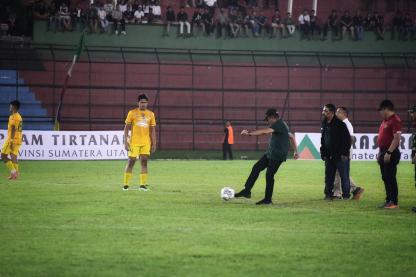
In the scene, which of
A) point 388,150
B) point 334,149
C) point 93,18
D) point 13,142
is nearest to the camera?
point 388,150

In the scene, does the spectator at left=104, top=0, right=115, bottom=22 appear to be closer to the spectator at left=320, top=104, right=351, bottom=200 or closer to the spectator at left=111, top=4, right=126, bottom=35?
the spectator at left=111, top=4, right=126, bottom=35

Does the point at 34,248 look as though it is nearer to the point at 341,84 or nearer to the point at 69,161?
the point at 69,161

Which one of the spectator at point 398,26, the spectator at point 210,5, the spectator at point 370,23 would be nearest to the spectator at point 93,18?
the spectator at point 210,5

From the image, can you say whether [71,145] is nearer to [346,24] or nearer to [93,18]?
[93,18]

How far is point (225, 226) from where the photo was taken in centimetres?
1395

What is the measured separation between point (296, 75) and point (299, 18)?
3683mm

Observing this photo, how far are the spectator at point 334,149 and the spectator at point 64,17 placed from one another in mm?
29096

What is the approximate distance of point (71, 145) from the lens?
39.1 m

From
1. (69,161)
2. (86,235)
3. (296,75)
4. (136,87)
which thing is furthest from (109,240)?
(296,75)

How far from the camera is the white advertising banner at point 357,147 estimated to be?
42.2 meters

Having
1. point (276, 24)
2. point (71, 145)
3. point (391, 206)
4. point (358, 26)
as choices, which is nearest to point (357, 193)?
point (391, 206)

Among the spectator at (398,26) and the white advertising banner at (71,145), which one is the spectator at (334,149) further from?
the spectator at (398,26)

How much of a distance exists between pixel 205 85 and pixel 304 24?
22.5 feet

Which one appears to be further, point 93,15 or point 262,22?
point 262,22
